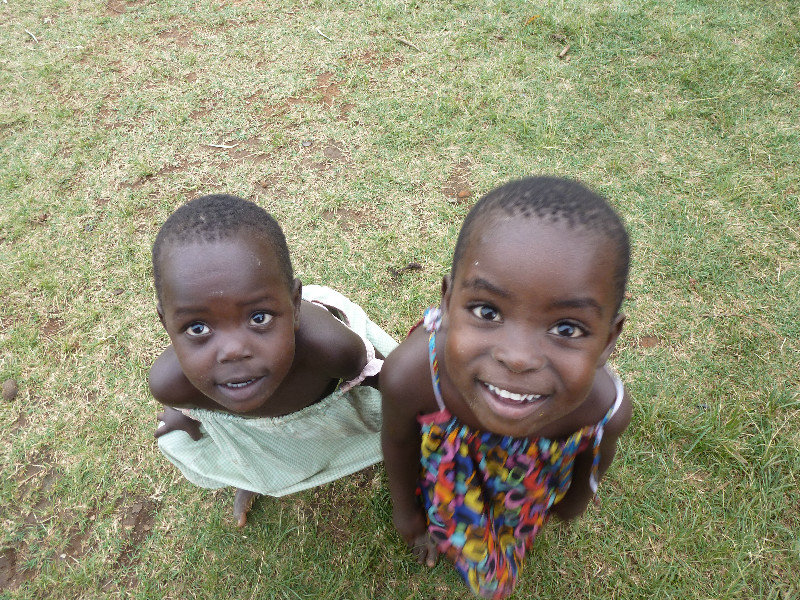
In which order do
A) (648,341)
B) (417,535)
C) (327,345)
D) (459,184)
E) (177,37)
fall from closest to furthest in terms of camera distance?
(327,345), (417,535), (648,341), (459,184), (177,37)

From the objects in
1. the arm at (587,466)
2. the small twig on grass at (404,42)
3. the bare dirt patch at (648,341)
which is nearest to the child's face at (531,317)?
the arm at (587,466)

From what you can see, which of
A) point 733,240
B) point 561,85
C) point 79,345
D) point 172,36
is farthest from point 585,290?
point 172,36

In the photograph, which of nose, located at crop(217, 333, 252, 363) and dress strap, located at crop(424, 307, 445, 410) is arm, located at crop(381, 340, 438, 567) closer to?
dress strap, located at crop(424, 307, 445, 410)

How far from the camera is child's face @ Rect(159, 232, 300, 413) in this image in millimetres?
1475

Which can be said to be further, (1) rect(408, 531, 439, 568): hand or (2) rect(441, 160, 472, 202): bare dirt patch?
(2) rect(441, 160, 472, 202): bare dirt patch

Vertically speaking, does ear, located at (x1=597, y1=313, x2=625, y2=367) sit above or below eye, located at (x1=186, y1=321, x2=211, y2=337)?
above

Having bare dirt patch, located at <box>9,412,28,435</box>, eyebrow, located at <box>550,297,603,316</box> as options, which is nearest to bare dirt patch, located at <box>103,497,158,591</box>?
bare dirt patch, located at <box>9,412,28,435</box>

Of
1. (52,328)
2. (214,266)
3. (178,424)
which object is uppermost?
(214,266)

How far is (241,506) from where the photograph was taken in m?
2.30

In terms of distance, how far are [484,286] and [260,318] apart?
0.73m

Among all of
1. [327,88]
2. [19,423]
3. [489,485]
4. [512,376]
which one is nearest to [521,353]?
[512,376]

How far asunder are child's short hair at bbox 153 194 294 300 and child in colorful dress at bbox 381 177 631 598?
0.54m

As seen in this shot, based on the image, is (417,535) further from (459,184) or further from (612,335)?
(459,184)

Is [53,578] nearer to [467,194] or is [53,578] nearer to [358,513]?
[358,513]
